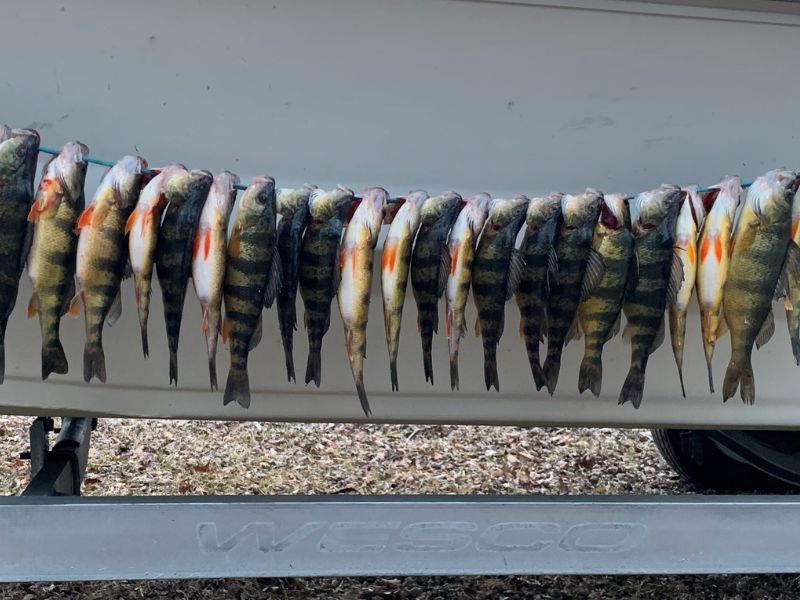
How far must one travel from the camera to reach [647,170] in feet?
7.78

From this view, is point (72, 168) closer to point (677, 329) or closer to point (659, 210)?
point (659, 210)

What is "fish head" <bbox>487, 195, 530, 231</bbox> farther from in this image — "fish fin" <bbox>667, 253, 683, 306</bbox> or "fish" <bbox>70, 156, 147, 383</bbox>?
"fish" <bbox>70, 156, 147, 383</bbox>

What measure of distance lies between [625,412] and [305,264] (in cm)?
111

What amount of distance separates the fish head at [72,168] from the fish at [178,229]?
0.19 m

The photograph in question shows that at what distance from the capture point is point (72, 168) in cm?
189

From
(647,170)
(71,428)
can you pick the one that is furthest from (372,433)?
(647,170)

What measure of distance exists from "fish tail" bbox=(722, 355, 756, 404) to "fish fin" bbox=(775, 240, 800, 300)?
19 centimetres

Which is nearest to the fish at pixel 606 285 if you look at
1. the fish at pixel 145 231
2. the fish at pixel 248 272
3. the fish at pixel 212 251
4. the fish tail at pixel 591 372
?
the fish tail at pixel 591 372

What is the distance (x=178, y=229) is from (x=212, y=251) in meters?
0.09

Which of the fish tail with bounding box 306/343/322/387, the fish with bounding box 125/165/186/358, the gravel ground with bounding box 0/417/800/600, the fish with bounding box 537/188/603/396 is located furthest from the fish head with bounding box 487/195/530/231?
the gravel ground with bounding box 0/417/800/600

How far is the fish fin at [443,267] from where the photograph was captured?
2039 millimetres

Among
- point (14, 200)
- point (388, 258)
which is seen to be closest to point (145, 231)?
point (14, 200)

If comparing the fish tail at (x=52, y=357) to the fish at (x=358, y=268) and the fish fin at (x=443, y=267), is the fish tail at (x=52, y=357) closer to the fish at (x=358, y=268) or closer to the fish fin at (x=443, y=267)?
the fish at (x=358, y=268)

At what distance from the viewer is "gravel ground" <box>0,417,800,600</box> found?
3.29 meters
